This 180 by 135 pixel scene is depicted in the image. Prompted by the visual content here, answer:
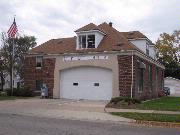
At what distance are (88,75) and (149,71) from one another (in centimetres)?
797

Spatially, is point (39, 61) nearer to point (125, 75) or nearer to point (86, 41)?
point (86, 41)

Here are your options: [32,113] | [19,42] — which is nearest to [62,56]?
[32,113]

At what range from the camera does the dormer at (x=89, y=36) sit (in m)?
29.5

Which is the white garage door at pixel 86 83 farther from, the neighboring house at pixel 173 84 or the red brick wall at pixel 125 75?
the neighboring house at pixel 173 84

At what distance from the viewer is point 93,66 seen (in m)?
28.7

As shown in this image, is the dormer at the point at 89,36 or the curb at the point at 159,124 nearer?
the curb at the point at 159,124

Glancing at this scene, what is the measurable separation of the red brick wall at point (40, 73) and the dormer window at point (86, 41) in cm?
319

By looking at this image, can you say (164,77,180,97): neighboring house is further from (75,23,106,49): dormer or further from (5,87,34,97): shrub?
(5,87,34,97): shrub

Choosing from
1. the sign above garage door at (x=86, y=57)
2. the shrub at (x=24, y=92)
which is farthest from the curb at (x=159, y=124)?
the shrub at (x=24, y=92)

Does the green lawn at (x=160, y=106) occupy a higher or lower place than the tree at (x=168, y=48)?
lower

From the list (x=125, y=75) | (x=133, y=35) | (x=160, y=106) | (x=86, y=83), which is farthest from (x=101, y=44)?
(x=160, y=106)

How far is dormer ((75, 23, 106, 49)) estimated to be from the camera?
29.5 m

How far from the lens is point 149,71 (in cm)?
3400

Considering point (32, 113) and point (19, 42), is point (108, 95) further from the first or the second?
point (19, 42)
